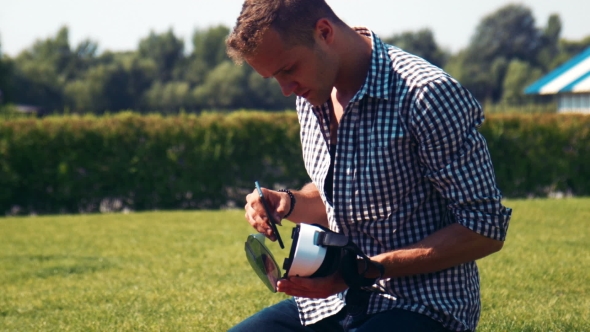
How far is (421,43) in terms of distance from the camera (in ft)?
247

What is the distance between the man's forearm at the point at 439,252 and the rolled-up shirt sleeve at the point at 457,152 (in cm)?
4

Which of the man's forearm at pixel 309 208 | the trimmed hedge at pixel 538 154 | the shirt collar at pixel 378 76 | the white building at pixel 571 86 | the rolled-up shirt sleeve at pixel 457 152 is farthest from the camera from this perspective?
the white building at pixel 571 86

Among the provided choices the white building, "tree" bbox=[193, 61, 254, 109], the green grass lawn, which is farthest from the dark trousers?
"tree" bbox=[193, 61, 254, 109]

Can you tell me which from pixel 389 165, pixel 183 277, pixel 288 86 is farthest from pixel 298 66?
pixel 183 277

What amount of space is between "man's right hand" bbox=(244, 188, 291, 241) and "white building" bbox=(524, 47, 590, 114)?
27.3 metres

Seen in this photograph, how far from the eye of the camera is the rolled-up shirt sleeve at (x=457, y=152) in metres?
2.52

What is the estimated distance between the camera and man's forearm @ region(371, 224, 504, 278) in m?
2.58

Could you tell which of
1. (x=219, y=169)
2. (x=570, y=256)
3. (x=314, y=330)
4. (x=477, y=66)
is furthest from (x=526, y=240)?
(x=477, y=66)

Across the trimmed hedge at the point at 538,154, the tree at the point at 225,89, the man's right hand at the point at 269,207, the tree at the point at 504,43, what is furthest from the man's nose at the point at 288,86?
the tree at the point at 504,43

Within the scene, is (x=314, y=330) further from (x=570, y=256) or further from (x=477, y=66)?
(x=477, y=66)

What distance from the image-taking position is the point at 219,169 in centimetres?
1493

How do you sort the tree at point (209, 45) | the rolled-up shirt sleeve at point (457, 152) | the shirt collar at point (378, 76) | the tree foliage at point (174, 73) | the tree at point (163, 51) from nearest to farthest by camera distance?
the rolled-up shirt sleeve at point (457, 152), the shirt collar at point (378, 76), the tree foliage at point (174, 73), the tree at point (209, 45), the tree at point (163, 51)

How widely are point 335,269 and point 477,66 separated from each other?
267ft

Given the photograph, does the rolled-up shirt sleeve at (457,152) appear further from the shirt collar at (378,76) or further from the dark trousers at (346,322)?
the dark trousers at (346,322)
